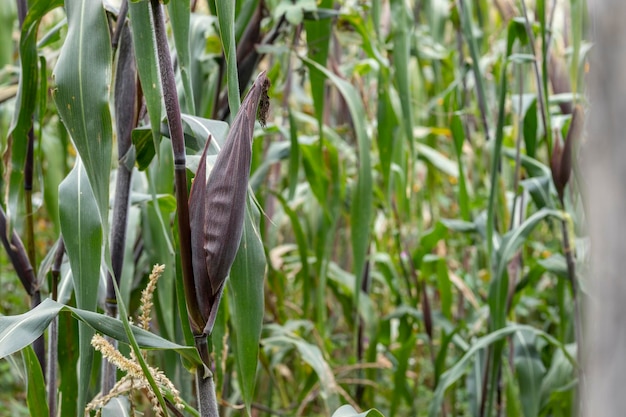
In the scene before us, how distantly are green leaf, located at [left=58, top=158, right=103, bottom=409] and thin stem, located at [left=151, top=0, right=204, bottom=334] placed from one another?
0.11 meters

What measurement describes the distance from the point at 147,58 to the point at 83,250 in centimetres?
16

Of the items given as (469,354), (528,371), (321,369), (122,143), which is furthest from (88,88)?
(528,371)

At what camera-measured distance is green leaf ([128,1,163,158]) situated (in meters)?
0.47

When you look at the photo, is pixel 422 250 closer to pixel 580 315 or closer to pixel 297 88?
pixel 580 315

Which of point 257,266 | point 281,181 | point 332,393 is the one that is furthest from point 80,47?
point 281,181

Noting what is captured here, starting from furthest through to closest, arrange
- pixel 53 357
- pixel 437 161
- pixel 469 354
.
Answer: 1. pixel 437 161
2. pixel 469 354
3. pixel 53 357

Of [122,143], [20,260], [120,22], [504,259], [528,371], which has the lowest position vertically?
[528,371]

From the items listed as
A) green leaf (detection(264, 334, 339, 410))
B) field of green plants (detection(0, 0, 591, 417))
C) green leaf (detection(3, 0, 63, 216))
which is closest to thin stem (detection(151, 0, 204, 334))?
field of green plants (detection(0, 0, 591, 417))

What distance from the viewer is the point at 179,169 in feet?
1.48

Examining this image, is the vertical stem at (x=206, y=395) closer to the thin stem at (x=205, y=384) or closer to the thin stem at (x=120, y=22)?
the thin stem at (x=205, y=384)

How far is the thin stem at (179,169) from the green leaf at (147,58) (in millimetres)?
20

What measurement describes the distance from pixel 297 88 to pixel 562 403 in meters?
0.96

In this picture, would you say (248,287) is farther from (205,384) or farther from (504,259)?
(504,259)

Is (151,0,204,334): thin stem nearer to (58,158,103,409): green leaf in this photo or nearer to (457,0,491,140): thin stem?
(58,158,103,409): green leaf
